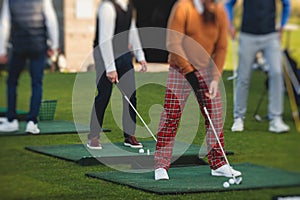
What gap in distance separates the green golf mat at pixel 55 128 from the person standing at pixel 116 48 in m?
0.27

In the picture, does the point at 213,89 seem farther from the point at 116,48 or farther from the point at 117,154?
the point at 117,154

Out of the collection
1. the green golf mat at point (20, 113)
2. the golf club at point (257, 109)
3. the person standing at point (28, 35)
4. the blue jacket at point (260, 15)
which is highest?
the blue jacket at point (260, 15)

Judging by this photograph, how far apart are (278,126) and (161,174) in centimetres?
69

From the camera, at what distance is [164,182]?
26.7 ft

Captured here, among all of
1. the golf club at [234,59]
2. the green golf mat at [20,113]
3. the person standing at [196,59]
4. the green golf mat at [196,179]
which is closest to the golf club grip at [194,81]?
the person standing at [196,59]

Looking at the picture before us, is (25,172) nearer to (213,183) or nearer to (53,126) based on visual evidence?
(53,126)

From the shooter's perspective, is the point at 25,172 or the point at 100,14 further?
the point at 25,172

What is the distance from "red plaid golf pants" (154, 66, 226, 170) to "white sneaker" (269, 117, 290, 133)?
0.88 feet

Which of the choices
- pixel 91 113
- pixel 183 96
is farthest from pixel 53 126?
pixel 183 96

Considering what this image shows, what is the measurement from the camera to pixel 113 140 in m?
8.07

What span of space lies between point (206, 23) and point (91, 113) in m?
0.92

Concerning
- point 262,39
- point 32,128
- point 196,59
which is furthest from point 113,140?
point 262,39

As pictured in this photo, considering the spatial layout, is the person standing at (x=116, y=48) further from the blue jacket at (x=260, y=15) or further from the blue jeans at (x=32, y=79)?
the blue jacket at (x=260, y=15)

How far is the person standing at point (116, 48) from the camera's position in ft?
25.1
